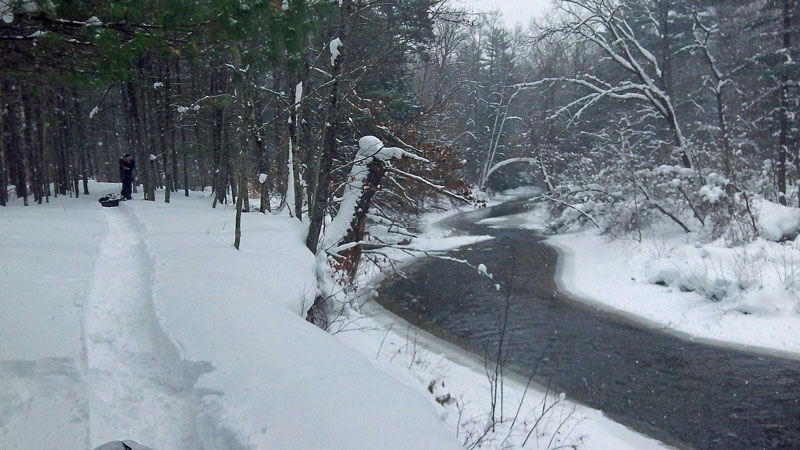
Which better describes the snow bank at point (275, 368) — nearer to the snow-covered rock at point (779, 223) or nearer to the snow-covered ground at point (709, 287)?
the snow-covered ground at point (709, 287)

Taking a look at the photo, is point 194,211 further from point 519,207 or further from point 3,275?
point 519,207

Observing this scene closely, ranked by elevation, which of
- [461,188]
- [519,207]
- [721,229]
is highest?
[461,188]

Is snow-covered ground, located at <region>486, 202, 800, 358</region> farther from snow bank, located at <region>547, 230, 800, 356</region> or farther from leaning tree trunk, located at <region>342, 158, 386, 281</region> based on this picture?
leaning tree trunk, located at <region>342, 158, 386, 281</region>

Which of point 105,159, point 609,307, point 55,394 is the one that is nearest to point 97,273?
point 55,394

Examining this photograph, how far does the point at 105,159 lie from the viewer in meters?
41.4

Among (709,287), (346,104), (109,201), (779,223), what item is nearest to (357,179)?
(346,104)

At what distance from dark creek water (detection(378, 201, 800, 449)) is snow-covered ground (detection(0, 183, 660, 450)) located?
860 mm

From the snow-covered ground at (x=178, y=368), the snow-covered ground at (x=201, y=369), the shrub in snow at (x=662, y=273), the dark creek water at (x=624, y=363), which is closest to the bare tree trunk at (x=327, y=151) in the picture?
the snow-covered ground at (x=201, y=369)

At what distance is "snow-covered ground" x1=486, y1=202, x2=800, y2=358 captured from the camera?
1159 cm

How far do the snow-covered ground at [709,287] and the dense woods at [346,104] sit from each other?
1.57 m

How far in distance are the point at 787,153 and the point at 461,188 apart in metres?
14.3

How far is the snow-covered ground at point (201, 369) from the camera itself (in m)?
3.83

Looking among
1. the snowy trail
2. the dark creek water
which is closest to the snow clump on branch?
the dark creek water

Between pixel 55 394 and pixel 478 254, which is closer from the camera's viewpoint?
pixel 55 394
